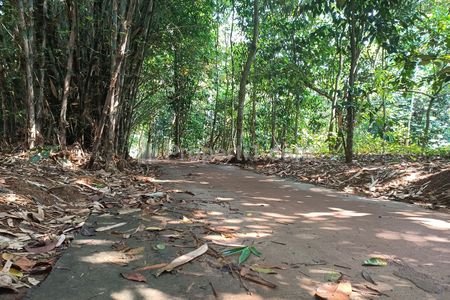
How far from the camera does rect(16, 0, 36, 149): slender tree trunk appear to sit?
5.10 meters

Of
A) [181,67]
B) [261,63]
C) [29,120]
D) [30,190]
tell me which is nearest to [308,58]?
[261,63]

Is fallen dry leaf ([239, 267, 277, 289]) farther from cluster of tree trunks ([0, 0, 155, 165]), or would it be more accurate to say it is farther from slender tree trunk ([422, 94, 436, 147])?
slender tree trunk ([422, 94, 436, 147])

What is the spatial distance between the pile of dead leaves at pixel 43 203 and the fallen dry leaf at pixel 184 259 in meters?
0.59

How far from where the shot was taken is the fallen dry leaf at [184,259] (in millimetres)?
1977

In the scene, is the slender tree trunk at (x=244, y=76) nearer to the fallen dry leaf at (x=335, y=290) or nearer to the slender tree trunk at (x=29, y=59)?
the slender tree trunk at (x=29, y=59)

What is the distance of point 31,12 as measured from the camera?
5.23 meters

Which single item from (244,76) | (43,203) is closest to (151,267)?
(43,203)

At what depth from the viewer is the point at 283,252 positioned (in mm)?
2365

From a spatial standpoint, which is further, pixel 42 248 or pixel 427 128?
pixel 427 128

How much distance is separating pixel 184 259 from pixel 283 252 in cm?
62

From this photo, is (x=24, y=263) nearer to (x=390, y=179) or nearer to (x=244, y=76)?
(x=390, y=179)

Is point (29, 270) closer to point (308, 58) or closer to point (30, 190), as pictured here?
point (30, 190)

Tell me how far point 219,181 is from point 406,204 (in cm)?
272

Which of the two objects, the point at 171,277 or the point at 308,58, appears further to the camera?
the point at 308,58
